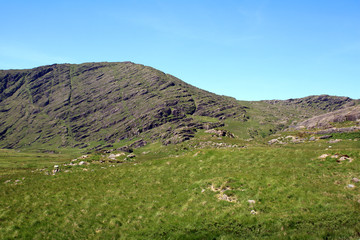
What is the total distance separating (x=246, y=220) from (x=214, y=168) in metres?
13.6

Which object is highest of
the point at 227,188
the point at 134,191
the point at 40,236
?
the point at 227,188

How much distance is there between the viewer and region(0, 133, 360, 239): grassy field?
19.8 m

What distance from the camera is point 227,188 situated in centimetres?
2616

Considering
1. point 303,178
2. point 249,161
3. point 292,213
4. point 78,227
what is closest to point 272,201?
point 292,213

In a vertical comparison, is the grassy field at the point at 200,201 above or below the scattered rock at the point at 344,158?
below

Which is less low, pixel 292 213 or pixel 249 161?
pixel 249 161

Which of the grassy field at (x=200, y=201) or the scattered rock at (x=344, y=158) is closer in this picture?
the grassy field at (x=200, y=201)

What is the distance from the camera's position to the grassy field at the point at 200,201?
19.8m

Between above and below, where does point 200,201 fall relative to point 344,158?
below

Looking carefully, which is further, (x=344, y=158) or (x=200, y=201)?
(x=344, y=158)

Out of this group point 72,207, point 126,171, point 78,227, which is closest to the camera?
point 78,227

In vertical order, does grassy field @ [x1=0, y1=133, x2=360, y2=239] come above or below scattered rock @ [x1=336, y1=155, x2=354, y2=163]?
below

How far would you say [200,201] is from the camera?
80.9 feet

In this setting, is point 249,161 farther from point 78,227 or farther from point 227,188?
point 78,227
